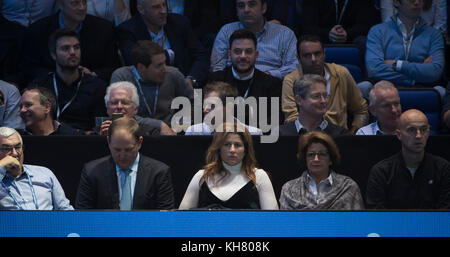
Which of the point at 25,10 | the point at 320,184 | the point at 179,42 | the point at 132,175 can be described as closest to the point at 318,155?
the point at 320,184

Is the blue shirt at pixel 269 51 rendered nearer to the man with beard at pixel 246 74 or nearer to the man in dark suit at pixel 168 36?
the man in dark suit at pixel 168 36

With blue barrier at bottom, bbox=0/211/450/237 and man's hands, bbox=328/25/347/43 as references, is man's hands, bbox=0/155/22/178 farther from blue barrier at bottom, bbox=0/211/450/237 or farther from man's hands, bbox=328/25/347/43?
man's hands, bbox=328/25/347/43

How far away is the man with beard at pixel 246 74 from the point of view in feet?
14.7

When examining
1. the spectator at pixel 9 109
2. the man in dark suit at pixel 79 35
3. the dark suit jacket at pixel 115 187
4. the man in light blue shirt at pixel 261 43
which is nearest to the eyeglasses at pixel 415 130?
the dark suit jacket at pixel 115 187

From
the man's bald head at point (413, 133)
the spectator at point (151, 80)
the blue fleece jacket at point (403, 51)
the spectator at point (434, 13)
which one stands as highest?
the spectator at point (434, 13)

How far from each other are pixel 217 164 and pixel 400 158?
92 cm

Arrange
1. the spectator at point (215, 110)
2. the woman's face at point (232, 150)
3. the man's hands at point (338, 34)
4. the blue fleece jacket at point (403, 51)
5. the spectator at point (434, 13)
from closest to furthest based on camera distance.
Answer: the woman's face at point (232, 150), the spectator at point (215, 110), the blue fleece jacket at point (403, 51), the man's hands at point (338, 34), the spectator at point (434, 13)

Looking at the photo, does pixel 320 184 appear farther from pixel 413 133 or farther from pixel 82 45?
pixel 82 45

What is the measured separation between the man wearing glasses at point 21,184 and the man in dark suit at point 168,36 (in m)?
1.62

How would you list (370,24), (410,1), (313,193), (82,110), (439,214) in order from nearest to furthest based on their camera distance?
(439,214) < (313,193) < (82,110) < (410,1) < (370,24)

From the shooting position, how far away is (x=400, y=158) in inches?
138
